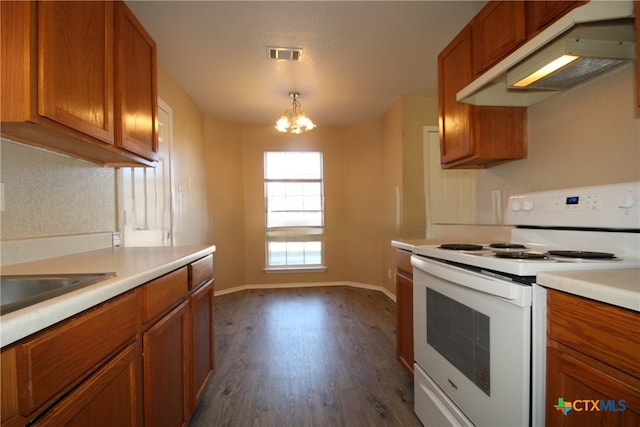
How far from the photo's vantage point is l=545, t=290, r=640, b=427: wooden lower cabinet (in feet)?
2.06

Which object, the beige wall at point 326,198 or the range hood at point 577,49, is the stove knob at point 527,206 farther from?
the beige wall at point 326,198

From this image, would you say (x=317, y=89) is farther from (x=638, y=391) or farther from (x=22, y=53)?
(x=638, y=391)

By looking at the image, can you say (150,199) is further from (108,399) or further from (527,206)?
(527,206)

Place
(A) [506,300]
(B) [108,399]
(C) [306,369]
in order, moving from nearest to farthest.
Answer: (B) [108,399], (A) [506,300], (C) [306,369]

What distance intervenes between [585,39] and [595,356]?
1.09 metres

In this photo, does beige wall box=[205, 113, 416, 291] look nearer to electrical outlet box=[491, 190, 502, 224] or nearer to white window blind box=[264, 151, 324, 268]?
white window blind box=[264, 151, 324, 268]

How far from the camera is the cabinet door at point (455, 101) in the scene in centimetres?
172

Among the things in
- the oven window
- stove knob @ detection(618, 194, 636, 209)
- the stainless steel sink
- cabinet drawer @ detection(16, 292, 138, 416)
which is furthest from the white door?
stove knob @ detection(618, 194, 636, 209)

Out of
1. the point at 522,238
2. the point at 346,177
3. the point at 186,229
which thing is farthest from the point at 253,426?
the point at 346,177

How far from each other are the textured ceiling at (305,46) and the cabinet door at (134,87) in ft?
1.72

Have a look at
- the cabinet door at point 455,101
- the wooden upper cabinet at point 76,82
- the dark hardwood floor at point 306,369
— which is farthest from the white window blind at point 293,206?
the wooden upper cabinet at point 76,82

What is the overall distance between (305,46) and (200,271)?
1.89m

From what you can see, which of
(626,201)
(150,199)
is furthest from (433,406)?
(150,199)

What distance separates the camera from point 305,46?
2346 mm
